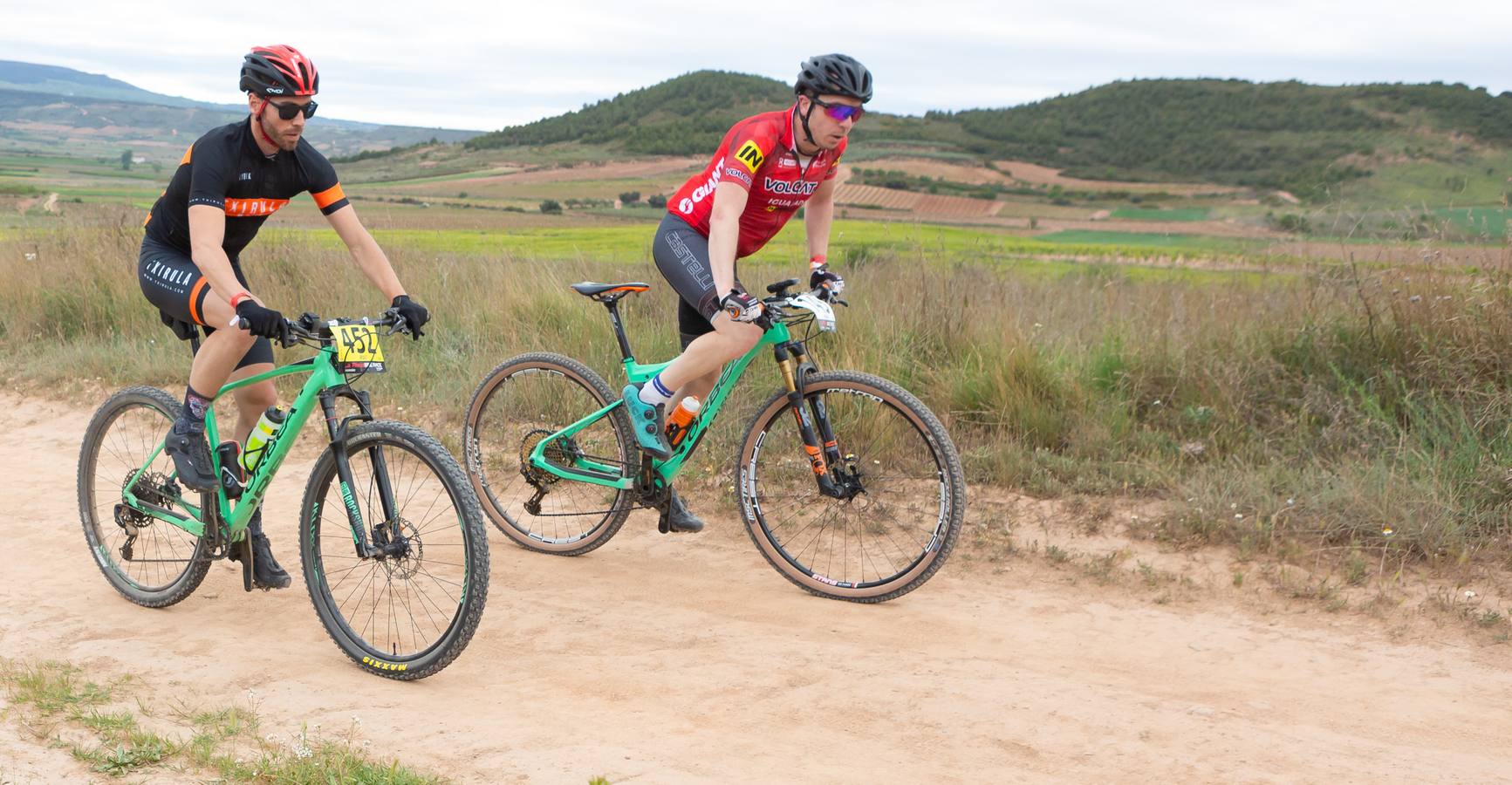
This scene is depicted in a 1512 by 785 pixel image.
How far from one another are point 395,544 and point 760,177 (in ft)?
7.61

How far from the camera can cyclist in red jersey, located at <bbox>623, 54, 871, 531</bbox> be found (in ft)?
16.6

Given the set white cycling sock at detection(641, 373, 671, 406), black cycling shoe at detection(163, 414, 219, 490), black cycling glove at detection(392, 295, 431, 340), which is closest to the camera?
black cycling glove at detection(392, 295, 431, 340)

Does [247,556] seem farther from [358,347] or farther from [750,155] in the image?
[750,155]

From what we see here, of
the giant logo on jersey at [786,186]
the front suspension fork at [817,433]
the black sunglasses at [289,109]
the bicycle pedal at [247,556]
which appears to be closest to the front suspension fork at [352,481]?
the bicycle pedal at [247,556]

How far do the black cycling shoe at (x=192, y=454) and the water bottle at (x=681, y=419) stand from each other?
2.04m

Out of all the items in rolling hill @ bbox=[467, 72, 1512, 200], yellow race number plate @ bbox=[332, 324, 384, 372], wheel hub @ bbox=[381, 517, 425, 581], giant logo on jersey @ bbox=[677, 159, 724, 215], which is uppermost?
rolling hill @ bbox=[467, 72, 1512, 200]

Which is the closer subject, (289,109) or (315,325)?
(315,325)

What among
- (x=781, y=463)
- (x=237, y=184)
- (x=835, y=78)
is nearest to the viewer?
(x=237, y=184)

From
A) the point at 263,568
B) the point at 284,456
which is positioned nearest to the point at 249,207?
the point at 284,456

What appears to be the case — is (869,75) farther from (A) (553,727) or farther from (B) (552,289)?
(B) (552,289)

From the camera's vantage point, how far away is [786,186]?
5340 millimetres

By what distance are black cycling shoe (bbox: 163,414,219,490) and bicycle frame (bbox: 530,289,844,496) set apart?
1711 millimetres

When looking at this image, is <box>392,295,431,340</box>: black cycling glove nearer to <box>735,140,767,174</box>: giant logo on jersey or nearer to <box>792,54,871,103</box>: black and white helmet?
<box>735,140,767,174</box>: giant logo on jersey

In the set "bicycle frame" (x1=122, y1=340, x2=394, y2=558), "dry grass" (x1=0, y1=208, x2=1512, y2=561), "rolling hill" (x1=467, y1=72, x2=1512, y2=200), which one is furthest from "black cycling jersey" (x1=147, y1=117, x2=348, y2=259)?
"rolling hill" (x1=467, y1=72, x2=1512, y2=200)
